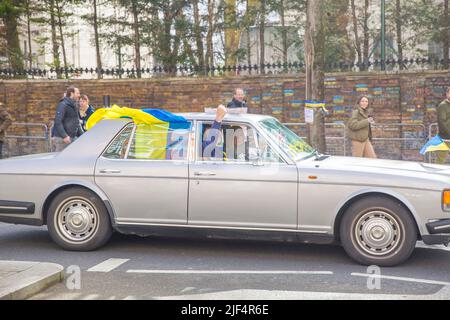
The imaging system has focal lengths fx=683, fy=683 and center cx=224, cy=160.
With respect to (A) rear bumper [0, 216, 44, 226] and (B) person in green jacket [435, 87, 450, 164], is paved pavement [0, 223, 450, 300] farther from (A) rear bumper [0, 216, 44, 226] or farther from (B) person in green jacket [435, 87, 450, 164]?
(B) person in green jacket [435, 87, 450, 164]

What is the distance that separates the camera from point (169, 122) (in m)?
7.42

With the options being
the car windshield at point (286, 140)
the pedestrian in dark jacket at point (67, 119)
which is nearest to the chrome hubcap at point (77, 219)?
the car windshield at point (286, 140)

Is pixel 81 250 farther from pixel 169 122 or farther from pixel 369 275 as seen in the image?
pixel 369 275

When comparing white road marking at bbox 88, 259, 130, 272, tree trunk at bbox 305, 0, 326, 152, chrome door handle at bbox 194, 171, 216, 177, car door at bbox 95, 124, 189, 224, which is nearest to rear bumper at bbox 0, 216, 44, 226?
car door at bbox 95, 124, 189, 224

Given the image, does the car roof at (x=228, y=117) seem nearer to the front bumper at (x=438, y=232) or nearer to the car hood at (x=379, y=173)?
the car hood at (x=379, y=173)

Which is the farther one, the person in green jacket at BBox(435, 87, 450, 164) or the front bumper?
the person in green jacket at BBox(435, 87, 450, 164)

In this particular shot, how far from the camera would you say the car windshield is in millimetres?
7152

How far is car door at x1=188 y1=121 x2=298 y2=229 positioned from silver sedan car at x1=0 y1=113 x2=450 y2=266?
0.03 ft

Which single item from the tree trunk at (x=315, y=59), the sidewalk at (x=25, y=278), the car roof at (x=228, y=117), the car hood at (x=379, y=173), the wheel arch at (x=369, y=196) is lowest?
the sidewalk at (x=25, y=278)

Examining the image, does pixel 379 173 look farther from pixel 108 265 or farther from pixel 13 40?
pixel 13 40

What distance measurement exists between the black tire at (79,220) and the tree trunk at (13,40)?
16.1 metres

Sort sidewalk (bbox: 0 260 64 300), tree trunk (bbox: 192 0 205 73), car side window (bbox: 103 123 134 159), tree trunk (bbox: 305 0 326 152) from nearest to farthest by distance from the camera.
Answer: sidewalk (bbox: 0 260 64 300), car side window (bbox: 103 123 134 159), tree trunk (bbox: 305 0 326 152), tree trunk (bbox: 192 0 205 73)

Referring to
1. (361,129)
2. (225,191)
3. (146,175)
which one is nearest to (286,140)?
(225,191)

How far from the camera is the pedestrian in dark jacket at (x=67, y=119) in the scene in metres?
11.0
